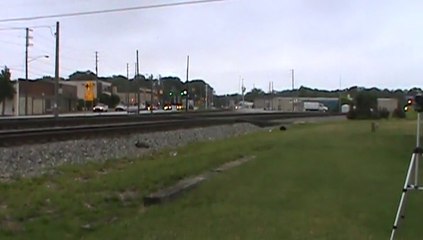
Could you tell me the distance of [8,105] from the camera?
90.8 meters

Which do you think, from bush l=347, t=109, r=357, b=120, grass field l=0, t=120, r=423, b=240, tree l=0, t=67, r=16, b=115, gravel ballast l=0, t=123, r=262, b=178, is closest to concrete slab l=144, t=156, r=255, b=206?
grass field l=0, t=120, r=423, b=240

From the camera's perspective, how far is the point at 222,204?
11.5 m

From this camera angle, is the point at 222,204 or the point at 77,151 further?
the point at 77,151

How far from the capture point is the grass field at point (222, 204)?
9.23 m

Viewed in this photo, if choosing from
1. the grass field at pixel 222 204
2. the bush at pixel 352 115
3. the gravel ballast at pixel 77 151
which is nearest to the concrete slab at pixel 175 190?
the grass field at pixel 222 204

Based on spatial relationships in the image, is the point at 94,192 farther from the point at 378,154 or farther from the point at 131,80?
the point at 131,80

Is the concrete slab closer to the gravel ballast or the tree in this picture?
the gravel ballast

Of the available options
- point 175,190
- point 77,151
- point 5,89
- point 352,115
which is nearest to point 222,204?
point 175,190

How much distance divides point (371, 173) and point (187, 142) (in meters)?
17.8

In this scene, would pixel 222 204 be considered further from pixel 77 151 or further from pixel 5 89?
pixel 5 89

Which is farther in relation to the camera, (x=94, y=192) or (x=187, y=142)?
(x=187, y=142)

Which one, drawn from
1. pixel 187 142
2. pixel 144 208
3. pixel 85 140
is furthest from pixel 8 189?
pixel 187 142

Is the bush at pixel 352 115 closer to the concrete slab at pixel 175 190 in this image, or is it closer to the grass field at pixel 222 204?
the grass field at pixel 222 204

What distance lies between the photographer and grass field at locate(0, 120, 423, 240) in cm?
923
